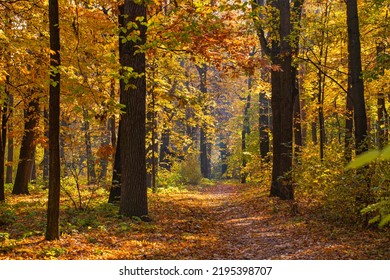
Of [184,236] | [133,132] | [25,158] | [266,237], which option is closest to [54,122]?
[133,132]

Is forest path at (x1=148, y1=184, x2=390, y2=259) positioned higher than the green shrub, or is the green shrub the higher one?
the green shrub

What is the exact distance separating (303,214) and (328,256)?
5.17 metres

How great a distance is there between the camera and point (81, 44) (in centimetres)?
1324

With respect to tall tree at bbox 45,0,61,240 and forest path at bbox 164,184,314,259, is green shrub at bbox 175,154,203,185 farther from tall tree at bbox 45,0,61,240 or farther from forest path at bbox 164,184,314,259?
tall tree at bbox 45,0,61,240

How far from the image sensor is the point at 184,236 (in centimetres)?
1033

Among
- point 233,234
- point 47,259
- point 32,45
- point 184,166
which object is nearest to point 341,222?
point 233,234

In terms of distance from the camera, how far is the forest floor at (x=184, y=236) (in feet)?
25.9

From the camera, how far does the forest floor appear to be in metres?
7.89

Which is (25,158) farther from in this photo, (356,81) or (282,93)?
(356,81)

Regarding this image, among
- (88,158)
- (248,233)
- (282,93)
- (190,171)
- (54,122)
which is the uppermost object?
(282,93)

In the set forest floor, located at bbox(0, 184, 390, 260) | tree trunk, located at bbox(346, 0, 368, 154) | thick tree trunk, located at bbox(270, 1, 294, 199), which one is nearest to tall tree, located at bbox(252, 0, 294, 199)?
thick tree trunk, located at bbox(270, 1, 294, 199)

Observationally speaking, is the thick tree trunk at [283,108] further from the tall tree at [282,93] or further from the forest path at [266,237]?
the forest path at [266,237]

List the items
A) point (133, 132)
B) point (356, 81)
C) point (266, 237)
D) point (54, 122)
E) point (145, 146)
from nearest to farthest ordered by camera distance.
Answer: point (54, 122), point (266, 237), point (356, 81), point (133, 132), point (145, 146)
